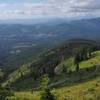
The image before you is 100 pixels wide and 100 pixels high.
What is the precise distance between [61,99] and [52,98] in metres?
36.1

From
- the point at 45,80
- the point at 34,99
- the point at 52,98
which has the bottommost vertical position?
the point at 34,99

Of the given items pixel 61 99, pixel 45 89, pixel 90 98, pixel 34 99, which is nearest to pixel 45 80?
pixel 45 89

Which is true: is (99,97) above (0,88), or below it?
below

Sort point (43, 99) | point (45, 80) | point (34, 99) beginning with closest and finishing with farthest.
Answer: point (45, 80) → point (43, 99) → point (34, 99)

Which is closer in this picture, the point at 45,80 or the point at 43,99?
the point at 45,80

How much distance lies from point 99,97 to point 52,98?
30.1 meters

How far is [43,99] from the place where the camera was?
71.9 meters

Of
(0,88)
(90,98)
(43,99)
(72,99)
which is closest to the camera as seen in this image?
(43,99)

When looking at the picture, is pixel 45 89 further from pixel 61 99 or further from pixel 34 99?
pixel 34 99

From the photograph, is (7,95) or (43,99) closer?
(43,99)

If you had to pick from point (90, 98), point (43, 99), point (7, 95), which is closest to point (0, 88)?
point (7, 95)

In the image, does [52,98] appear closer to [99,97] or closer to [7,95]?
[7,95]

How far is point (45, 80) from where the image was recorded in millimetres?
67500

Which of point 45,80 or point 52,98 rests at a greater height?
point 45,80
